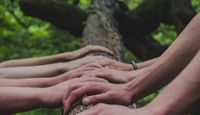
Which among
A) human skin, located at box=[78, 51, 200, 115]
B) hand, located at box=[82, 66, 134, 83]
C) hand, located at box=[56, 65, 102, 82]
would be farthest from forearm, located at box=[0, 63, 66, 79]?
human skin, located at box=[78, 51, 200, 115]

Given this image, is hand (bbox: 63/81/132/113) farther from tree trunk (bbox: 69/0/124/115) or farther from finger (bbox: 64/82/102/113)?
tree trunk (bbox: 69/0/124/115)

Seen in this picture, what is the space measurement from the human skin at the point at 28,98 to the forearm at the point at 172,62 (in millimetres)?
475

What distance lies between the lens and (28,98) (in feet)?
9.48

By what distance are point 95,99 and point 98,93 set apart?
0.11 metres

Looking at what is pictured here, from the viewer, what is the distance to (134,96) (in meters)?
2.51

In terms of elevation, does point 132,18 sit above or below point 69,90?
below

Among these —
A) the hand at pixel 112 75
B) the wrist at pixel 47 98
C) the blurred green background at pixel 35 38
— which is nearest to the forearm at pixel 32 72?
the hand at pixel 112 75

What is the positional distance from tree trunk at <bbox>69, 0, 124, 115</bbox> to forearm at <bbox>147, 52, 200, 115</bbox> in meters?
2.25

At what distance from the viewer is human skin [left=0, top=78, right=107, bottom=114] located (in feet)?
9.34

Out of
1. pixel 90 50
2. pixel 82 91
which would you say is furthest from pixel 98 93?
pixel 90 50

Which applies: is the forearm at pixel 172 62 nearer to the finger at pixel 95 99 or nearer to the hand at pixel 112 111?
the finger at pixel 95 99

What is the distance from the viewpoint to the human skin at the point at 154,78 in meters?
2.20

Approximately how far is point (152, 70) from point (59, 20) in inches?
162

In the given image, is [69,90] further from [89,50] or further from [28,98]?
[89,50]
